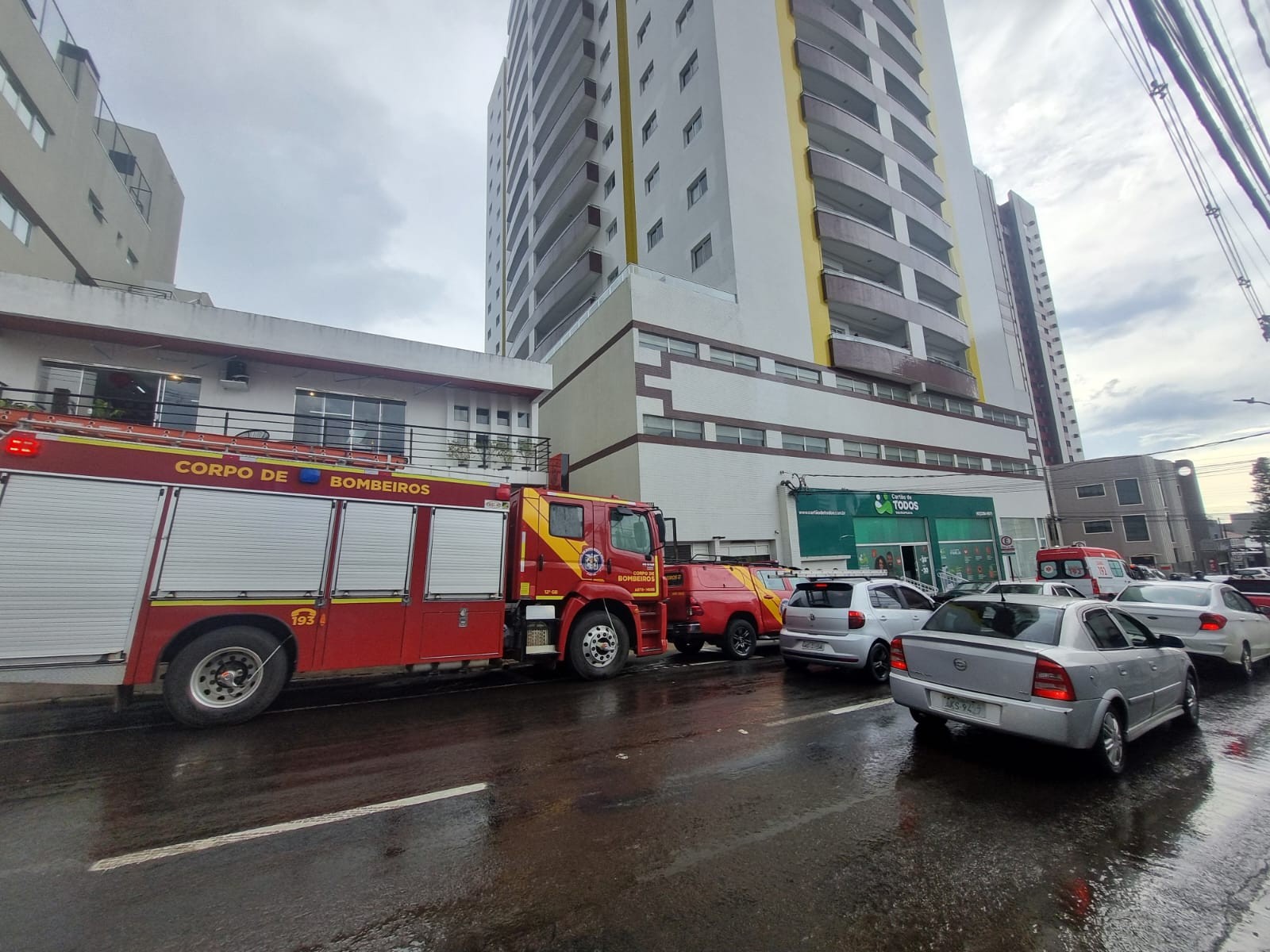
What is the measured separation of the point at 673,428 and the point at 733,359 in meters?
4.66

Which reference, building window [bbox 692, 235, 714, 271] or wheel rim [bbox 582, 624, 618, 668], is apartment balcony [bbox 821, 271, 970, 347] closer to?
building window [bbox 692, 235, 714, 271]

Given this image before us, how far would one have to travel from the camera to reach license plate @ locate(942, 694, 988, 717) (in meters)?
4.80

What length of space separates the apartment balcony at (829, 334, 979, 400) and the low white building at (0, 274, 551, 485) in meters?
15.0

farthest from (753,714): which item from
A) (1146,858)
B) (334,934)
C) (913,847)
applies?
(334,934)

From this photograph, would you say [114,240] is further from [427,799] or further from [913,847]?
[913,847]

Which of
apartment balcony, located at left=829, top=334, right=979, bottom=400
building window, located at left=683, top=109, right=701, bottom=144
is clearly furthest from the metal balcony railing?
building window, located at left=683, top=109, right=701, bottom=144

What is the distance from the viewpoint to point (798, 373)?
79.8 ft

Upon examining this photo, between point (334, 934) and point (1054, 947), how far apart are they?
134 inches

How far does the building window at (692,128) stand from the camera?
25609mm

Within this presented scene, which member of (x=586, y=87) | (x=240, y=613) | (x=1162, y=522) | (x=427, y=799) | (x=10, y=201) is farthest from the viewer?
(x=1162, y=522)

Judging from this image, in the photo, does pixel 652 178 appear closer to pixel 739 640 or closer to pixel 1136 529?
pixel 739 640

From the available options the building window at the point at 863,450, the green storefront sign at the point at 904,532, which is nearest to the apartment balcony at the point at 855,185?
the building window at the point at 863,450

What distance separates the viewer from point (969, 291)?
3506 centimetres

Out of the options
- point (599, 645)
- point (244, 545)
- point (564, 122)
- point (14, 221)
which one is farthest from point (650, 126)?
point (244, 545)
